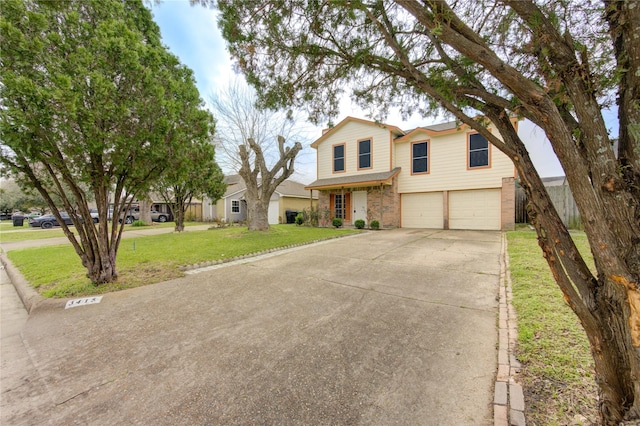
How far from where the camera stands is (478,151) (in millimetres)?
13242

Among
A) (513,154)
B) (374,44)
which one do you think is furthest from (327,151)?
(513,154)

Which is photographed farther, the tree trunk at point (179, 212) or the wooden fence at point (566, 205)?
the tree trunk at point (179, 212)

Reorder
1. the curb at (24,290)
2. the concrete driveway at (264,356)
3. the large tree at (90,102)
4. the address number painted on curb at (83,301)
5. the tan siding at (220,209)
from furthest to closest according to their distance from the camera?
1. the tan siding at (220,209)
2. the curb at (24,290)
3. the address number painted on curb at (83,301)
4. the large tree at (90,102)
5. the concrete driveway at (264,356)

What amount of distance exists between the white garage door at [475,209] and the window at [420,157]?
Answer: 2.05 metres

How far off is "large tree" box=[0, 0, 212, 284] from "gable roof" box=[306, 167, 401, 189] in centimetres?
1048

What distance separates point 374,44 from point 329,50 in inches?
22.8

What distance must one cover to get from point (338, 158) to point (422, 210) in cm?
611

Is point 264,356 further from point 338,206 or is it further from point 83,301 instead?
point 338,206

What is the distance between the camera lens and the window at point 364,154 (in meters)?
16.0

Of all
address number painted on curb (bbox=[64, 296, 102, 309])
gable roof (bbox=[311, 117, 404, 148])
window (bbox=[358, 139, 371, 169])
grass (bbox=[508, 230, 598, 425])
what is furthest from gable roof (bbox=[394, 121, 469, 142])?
address number painted on curb (bbox=[64, 296, 102, 309])

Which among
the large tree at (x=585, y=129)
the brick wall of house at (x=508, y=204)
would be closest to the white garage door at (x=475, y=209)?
the brick wall of house at (x=508, y=204)

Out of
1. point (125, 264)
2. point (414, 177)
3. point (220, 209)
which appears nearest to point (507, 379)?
point (125, 264)

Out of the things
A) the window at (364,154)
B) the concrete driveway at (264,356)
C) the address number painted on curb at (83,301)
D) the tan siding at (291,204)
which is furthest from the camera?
the tan siding at (291,204)

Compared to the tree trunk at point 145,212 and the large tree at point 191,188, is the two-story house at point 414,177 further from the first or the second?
the tree trunk at point 145,212
